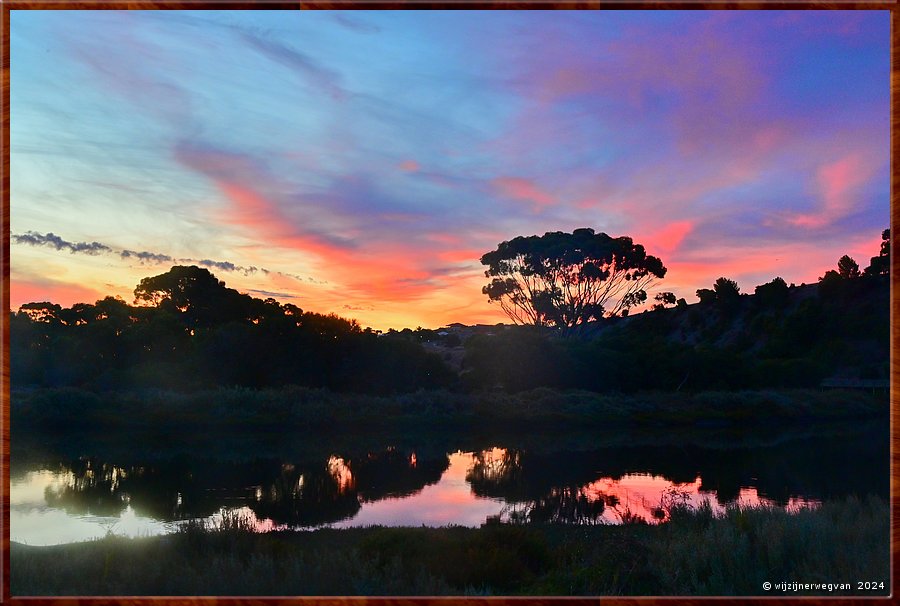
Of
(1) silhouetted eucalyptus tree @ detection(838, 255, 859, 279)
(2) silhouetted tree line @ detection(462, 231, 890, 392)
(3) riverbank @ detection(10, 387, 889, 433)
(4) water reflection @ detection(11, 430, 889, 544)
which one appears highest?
(1) silhouetted eucalyptus tree @ detection(838, 255, 859, 279)

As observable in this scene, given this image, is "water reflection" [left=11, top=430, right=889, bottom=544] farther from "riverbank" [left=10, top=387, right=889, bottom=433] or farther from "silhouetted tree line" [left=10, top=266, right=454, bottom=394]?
"silhouetted tree line" [left=10, top=266, right=454, bottom=394]

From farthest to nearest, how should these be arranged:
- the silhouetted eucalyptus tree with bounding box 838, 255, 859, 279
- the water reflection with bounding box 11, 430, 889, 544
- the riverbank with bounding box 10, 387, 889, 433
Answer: the silhouetted eucalyptus tree with bounding box 838, 255, 859, 279, the riverbank with bounding box 10, 387, 889, 433, the water reflection with bounding box 11, 430, 889, 544

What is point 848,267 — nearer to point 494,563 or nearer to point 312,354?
point 312,354

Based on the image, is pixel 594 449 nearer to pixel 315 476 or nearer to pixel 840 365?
pixel 315 476

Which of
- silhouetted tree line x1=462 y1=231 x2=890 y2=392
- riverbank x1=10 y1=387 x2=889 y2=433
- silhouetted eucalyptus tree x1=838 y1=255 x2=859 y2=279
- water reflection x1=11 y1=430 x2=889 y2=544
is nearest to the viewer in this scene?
water reflection x1=11 y1=430 x2=889 y2=544

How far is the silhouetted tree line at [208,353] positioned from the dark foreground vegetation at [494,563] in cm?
2558

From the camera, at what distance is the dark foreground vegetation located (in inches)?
217

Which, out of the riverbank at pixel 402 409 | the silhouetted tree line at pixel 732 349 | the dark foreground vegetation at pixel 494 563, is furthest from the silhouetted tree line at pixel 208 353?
the dark foreground vegetation at pixel 494 563

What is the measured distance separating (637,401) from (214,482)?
22585mm

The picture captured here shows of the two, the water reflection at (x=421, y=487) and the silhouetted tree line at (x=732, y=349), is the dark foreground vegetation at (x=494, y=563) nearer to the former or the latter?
the water reflection at (x=421, y=487)

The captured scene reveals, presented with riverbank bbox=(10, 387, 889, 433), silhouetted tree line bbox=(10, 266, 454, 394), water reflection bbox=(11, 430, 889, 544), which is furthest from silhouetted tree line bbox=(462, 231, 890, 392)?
water reflection bbox=(11, 430, 889, 544)

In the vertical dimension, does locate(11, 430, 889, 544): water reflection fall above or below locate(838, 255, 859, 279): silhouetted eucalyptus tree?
Result: below

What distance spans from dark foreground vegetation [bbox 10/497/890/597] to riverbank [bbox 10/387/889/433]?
19744 mm

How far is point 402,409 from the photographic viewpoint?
1194 inches
